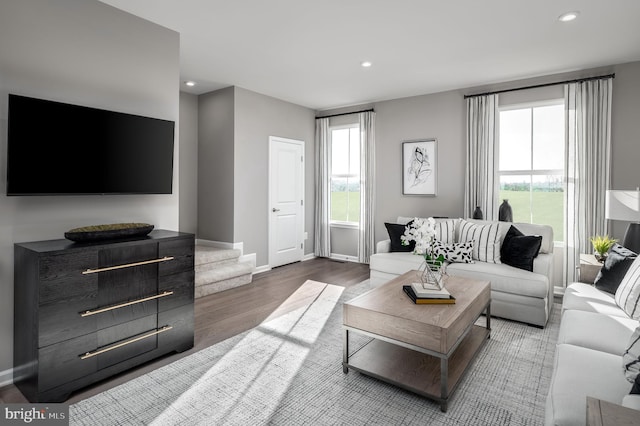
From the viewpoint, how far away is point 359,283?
4.84m

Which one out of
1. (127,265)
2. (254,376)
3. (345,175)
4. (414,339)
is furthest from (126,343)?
(345,175)

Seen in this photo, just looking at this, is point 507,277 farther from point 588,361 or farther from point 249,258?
point 249,258

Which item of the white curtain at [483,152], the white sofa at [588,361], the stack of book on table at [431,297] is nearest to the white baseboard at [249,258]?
the stack of book on table at [431,297]

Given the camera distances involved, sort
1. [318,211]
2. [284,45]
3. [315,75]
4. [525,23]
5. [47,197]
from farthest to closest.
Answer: [318,211], [315,75], [284,45], [525,23], [47,197]

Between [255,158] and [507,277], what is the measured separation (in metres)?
3.73

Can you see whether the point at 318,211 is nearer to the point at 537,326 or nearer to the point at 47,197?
the point at 537,326

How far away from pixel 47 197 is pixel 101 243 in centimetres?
59

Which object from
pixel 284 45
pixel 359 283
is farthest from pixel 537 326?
pixel 284 45

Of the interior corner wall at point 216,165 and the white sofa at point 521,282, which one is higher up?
the interior corner wall at point 216,165

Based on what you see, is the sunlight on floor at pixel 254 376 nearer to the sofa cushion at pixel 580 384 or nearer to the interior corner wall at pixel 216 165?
the sofa cushion at pixel 580 384

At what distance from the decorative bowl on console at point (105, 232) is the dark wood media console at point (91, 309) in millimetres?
64

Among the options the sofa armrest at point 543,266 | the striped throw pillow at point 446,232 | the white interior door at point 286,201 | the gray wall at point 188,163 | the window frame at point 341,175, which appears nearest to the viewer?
the sofa armrest at point 543,266

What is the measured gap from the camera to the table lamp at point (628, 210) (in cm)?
285

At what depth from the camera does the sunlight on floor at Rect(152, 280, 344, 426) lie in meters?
2.04
